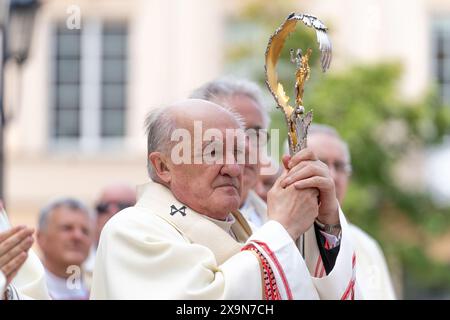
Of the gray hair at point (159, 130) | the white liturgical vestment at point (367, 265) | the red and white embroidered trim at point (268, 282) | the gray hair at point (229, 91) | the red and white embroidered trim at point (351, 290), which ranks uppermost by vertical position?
the gray hair at point (229, 91)

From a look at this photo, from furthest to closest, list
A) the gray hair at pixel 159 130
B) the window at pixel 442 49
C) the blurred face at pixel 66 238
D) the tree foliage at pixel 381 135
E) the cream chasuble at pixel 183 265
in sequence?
the window at pixel 442 49
the tree foliage at pixel 381 135
the blurred face at pixel 66 238
the gray hair at pixel 159 130
the cream chasuble at pixel 183 265

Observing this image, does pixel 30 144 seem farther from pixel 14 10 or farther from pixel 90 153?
pixel 14 10

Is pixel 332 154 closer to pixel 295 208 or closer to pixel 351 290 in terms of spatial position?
pixel 351 290

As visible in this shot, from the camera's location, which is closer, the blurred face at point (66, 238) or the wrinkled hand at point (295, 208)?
the wrinkled hand at point (295, 208)

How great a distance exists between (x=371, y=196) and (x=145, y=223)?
14872mm

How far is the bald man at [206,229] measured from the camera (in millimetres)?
3975

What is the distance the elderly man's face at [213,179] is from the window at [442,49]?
17127 millimetres

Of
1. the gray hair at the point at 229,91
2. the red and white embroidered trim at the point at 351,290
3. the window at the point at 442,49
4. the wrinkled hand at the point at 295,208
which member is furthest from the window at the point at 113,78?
the wrinkled hand at the point at 295,208

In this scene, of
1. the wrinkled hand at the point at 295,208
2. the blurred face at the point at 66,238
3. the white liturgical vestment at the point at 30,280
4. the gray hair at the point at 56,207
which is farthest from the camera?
the gray hair at the point at 56,207

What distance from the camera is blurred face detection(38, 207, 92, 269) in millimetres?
7211

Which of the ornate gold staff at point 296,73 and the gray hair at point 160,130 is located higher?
the ornate gold staff at point 296,73

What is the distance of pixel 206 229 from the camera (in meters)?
4.22

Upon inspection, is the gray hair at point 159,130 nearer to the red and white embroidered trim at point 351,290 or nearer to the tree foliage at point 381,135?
the red and white embroidered trim at point 351,290

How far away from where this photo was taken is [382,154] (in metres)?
18.4
